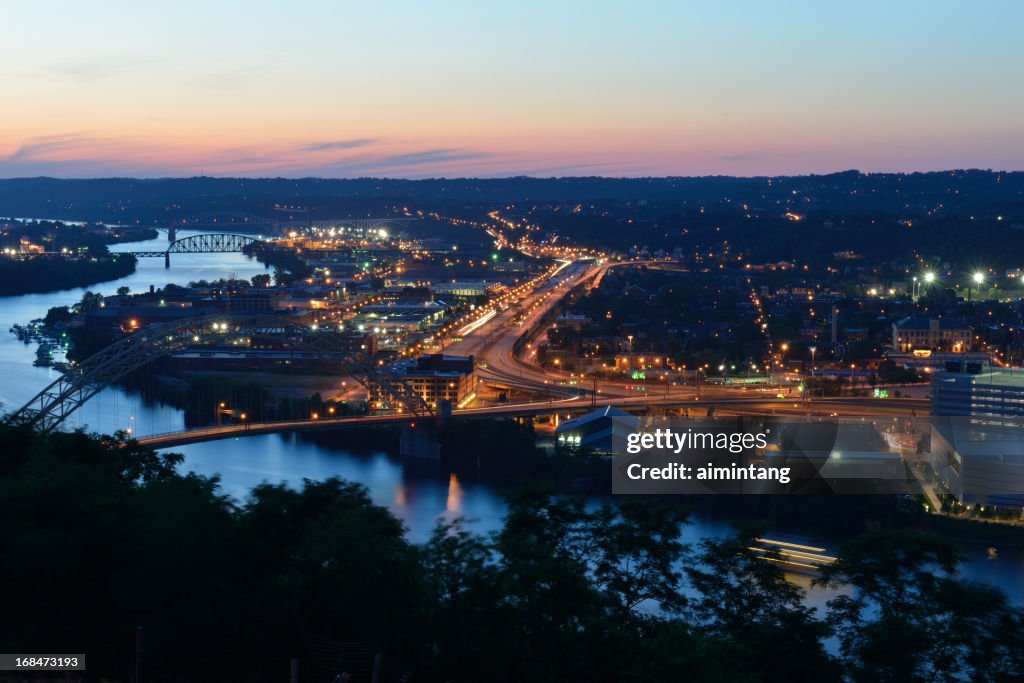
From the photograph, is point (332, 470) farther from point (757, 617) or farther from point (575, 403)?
point (757, 617)

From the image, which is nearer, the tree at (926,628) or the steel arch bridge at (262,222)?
the tree at (926,628)

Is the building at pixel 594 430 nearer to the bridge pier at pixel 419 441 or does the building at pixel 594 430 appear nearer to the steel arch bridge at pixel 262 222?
the bridge pier at pixel 419 441

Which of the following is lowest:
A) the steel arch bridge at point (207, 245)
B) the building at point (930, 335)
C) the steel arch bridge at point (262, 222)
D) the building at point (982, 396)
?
the building at point (930, 335)

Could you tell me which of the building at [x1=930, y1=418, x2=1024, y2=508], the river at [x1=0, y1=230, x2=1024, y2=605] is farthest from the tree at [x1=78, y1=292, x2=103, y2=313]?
the building at [x1=930, y1=418, x2=1024, y2=508]

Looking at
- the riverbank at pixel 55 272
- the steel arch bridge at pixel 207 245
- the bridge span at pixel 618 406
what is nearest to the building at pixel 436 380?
the bridge span at pixel 618 406

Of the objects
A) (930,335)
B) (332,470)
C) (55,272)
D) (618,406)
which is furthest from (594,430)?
(55,272)

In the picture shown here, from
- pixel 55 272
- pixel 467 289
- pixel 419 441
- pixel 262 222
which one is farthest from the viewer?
pixel 262 222
